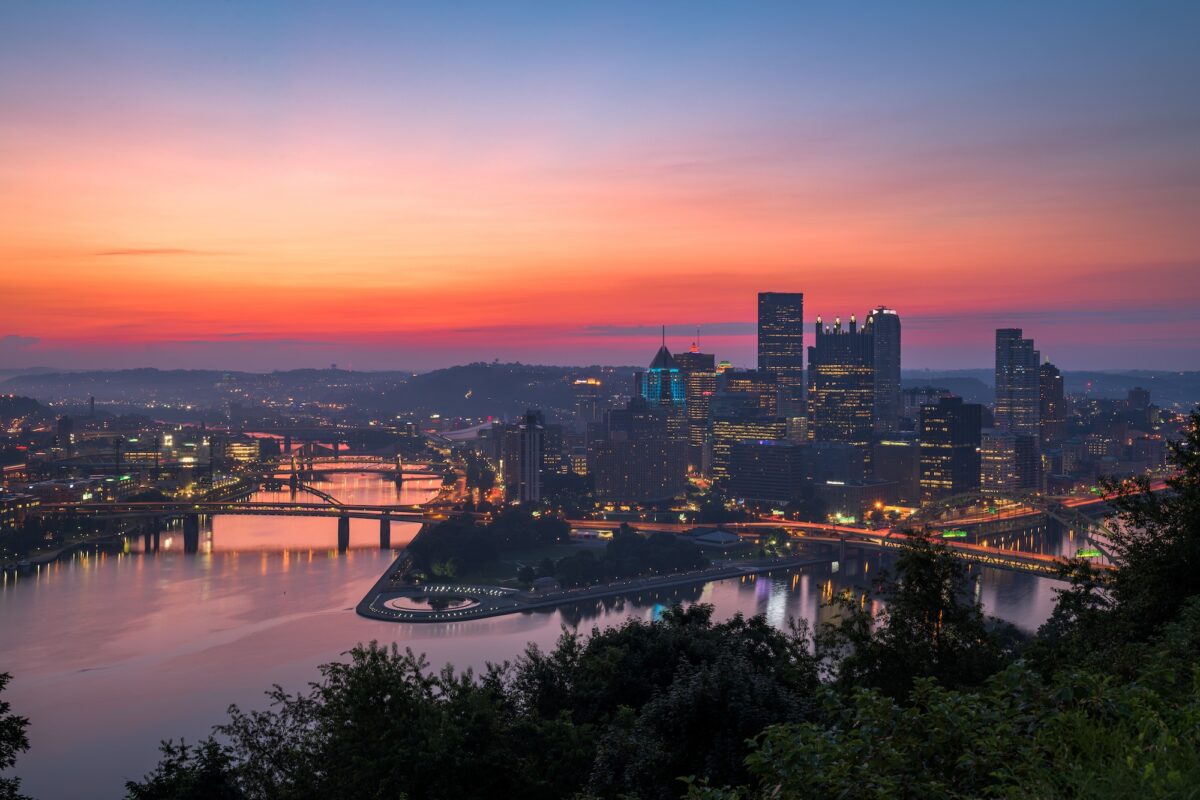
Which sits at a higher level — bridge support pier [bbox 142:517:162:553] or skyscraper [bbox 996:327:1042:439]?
skyscraper [bbox 996:327:1042:439]

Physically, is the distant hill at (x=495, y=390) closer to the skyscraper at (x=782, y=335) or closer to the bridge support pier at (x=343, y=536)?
the skyscraper at (x=782, y=335)

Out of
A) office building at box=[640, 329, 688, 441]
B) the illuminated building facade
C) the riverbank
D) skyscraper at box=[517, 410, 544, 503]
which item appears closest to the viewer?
the riverbank

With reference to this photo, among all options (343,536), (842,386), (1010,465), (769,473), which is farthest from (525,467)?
(842,386)

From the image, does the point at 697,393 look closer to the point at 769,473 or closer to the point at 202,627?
the point at 769,473

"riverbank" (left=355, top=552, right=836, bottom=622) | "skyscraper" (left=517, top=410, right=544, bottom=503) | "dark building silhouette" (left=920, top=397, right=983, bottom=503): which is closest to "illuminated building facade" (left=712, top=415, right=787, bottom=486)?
"dark building silhouette" (left=920, top=397, right=983, bottom=503)

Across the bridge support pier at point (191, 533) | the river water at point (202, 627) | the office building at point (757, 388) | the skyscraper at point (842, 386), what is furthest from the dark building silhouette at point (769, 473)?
the bridge support pier at point (191, 533)

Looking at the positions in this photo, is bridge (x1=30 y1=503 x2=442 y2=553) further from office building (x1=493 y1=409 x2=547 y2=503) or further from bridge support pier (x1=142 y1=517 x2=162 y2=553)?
office building (x1=493 y1=409 x2=547 y2=503)

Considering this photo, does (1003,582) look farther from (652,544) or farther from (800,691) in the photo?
(800,691)

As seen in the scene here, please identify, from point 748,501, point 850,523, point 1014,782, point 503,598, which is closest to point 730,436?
point 748,501
